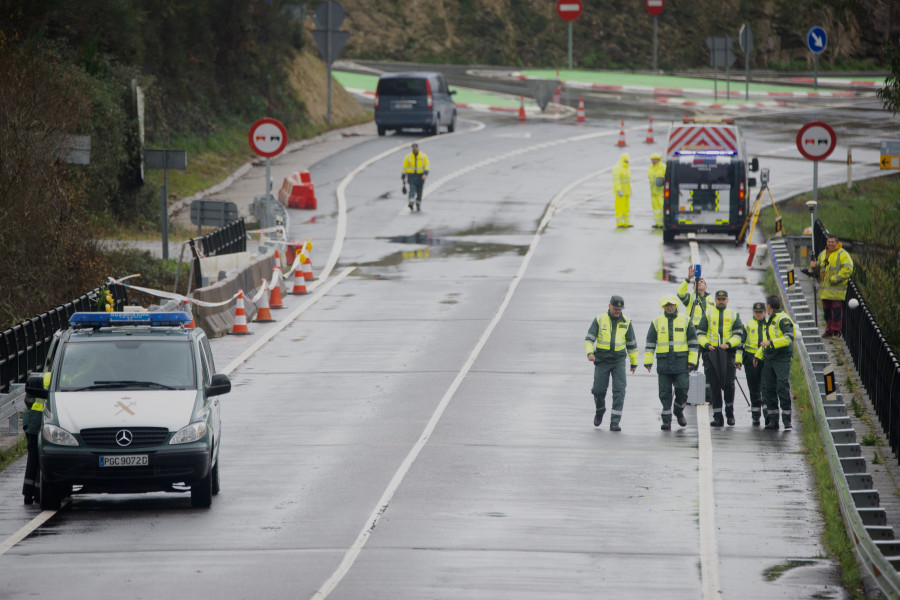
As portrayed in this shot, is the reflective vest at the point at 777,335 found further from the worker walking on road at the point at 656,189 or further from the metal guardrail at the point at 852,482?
the worker walking on road at the point at 656,189

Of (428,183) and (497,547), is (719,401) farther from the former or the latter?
(428,183)

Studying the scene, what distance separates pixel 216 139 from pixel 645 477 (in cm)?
3076

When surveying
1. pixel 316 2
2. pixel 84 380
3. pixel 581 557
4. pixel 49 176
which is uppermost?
pixel 316 2

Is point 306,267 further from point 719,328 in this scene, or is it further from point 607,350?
point 719,328

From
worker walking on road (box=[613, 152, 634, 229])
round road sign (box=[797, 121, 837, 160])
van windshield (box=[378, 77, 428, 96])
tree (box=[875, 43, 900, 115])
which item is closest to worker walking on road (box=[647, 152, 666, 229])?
worker walking on road (box=[613, 152, 634, 229])

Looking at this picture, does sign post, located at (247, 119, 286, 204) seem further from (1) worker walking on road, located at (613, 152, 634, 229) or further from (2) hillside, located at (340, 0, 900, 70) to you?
(2) hillside, located at (340, 0, 900, 70)

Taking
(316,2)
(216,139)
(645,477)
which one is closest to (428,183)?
(216,139)

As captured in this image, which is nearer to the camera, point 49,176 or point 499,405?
point 499,405

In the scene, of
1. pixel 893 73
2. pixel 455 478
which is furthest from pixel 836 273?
pixel 455 478

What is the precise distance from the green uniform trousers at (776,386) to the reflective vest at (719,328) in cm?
59

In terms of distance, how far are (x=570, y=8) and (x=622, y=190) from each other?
140 ft

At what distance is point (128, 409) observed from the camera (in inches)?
541

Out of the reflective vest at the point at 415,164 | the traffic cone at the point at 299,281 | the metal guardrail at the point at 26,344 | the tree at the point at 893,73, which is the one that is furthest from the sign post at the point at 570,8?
the metal guardrail at the point at 26,344

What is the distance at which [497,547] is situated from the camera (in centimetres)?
1272
